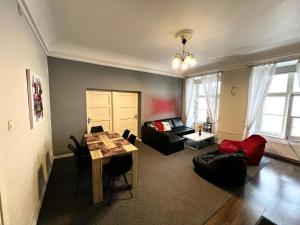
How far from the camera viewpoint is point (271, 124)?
3852mm

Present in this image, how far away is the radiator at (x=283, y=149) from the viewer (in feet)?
10.9

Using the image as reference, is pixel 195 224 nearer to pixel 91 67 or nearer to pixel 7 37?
pixel 7 37

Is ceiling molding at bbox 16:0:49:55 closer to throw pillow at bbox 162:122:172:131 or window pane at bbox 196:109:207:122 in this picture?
throw pillow at bbox 162:122:172:131

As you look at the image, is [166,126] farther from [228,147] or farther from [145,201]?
[145,201]

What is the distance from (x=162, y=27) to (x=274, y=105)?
3854mm

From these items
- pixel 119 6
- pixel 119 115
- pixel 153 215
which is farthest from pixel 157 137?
pixel 119 6

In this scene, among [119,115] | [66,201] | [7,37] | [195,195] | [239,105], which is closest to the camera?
[7,37]

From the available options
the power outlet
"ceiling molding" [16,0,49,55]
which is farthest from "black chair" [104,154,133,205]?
"ceiling molding" [16,0,49,55]

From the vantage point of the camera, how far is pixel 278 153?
3.60 m

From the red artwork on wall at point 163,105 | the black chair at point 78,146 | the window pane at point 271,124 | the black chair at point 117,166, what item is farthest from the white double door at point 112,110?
the window pane at point 271,124

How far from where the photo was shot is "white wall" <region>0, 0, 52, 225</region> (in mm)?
1097

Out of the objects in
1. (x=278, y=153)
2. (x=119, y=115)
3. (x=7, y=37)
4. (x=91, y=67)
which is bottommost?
(x=278, y=153)

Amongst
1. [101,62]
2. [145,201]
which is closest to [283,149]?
[145,201]

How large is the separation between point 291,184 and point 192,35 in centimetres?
349
